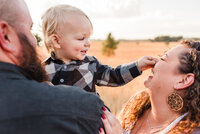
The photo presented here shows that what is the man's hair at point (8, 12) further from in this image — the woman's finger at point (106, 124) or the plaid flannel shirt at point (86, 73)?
the plaid flannel shirt at point (86, 73)

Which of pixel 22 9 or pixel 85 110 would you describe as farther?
pixel 22 9

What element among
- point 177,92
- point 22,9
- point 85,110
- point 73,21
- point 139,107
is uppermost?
point 22,9

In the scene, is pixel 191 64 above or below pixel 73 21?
below

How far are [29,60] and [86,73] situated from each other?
1.09m

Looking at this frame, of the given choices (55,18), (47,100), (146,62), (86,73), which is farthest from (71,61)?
(47,100)

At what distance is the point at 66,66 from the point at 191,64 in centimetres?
129

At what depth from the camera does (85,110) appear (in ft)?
4.30

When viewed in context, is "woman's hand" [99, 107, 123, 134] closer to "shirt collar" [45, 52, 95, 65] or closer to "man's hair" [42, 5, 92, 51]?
"shirt collar" [45, 52, 95, 65]

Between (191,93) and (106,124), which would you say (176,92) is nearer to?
(191,93)

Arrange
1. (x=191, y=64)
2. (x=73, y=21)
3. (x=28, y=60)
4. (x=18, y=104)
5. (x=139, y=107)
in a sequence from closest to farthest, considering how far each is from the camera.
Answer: (x=18, y=104) < (x=28, y=60) < (x=191, y=64) < (x=73, y=21) < (x=139, y=107)

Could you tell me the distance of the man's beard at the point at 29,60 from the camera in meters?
1.42

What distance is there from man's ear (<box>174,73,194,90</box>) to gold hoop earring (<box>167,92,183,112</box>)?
0.08m

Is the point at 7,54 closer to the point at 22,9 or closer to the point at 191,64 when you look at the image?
the point at 22,9

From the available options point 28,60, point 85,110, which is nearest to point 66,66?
point 28,60
